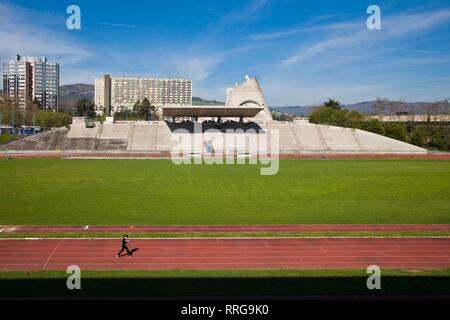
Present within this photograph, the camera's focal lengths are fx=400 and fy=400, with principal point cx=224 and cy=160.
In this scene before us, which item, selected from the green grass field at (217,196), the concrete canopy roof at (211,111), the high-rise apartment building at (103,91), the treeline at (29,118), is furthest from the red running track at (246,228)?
the high-rise apartment building at (103,91)

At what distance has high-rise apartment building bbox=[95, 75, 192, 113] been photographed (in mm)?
181750

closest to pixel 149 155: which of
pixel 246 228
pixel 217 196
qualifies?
pixel 217 196

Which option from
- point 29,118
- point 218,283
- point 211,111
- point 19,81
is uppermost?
point 19,81

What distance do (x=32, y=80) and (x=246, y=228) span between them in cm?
15420

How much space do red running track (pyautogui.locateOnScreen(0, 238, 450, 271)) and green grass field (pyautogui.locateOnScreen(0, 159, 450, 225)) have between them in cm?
258

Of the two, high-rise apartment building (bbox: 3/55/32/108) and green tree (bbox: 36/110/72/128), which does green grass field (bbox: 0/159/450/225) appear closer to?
green tree (bbox: 36/110/72/128)

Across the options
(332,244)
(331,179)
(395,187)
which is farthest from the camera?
(331,179)

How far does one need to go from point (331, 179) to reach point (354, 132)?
3060 cm

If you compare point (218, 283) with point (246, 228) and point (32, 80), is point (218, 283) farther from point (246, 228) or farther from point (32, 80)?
point (32, 80)

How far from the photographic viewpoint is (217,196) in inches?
808

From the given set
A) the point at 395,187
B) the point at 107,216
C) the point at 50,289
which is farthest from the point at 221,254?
the point at 395,187

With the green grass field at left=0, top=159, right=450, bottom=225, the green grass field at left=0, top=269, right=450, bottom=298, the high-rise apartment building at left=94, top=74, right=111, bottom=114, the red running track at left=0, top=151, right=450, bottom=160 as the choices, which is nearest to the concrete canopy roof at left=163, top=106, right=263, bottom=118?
the red running track at left=0, top=151, right=450, bottom=160

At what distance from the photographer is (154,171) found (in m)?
29.9

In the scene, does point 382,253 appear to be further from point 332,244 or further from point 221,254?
point 221,254
